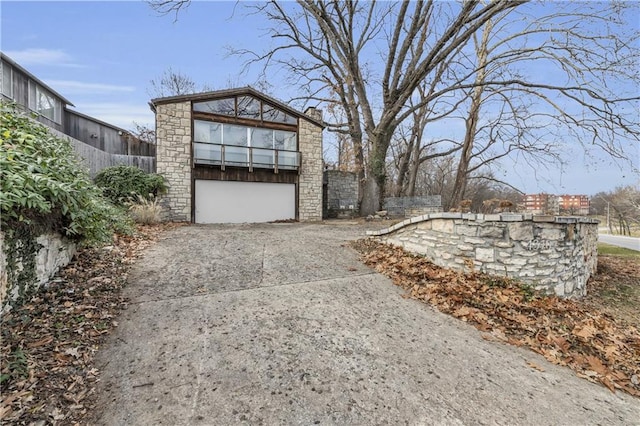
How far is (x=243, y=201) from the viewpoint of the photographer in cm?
1150

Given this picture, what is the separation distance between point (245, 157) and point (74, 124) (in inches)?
373

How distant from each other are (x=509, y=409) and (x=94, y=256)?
507 cm

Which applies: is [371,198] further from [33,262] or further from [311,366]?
[33,262]

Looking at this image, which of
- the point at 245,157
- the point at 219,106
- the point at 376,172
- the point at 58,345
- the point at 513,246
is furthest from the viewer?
the point at 376,172

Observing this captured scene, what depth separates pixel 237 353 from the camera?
246 centimetres

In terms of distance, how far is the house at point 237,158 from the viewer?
405 inches

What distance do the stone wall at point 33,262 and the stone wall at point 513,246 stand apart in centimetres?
530

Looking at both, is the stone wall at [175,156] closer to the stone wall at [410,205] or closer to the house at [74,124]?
the house at [74,124]

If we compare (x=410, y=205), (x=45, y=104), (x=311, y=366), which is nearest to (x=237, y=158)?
(x=410, y=205)

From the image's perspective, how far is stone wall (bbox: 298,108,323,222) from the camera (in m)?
12.4

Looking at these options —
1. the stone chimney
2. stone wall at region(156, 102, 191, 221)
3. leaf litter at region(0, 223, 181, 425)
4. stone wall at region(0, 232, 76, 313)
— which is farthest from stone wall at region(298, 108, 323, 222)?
stone wall at region(0, 232, 76, 313)

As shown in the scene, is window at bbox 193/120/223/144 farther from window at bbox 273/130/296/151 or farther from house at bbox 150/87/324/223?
window at bbox 273/130/296/151

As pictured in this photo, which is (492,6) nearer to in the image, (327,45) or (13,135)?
(327,45)

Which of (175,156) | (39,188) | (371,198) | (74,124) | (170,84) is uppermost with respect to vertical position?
(170,84)
